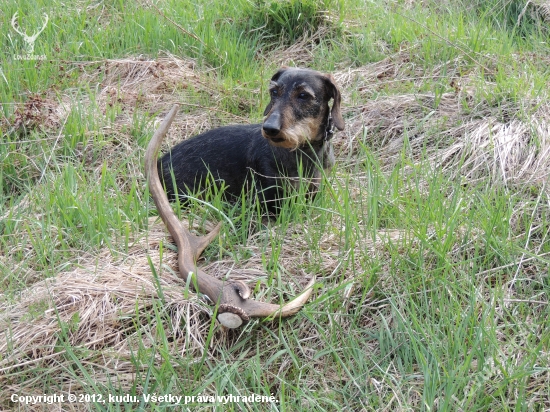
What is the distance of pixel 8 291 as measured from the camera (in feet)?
10.1

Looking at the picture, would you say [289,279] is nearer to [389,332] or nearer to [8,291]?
[389,332]

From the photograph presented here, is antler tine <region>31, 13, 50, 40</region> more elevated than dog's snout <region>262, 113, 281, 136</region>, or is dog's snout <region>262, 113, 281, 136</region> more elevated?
dog's snout <region>262, 113, 281, 136</region>

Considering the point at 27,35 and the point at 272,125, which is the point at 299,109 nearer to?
the point at 272,125

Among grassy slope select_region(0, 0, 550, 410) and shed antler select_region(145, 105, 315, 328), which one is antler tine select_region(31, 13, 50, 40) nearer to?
grassy slope select_region(0, 0, 550, 410)

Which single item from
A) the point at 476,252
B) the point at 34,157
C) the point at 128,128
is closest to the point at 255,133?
the point at 128,128

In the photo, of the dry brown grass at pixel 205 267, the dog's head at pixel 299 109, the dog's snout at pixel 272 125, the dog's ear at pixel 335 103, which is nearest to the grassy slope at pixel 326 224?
the dry brown grass at pixel 205 267

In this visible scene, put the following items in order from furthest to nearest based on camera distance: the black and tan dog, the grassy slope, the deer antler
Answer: the deer antler
the black and tan dog
the grassy slope

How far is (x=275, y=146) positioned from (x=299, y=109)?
12.0 inches

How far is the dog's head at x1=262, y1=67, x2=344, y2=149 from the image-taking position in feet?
12.7

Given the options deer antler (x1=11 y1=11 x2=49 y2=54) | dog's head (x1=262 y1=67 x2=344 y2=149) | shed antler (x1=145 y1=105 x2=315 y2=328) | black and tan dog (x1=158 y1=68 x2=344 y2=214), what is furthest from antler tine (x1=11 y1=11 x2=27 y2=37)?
shed antler (x1=145 y1=105 x2=315 y2=328)

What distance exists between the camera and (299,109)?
4051 millimetres

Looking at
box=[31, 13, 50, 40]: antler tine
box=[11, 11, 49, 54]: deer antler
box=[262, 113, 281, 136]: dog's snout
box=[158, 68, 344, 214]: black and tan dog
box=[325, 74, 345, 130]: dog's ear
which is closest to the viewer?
box=[262, 113, 281, 136]: dog's snout

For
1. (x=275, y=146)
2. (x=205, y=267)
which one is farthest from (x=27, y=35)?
(x=205, y=267)

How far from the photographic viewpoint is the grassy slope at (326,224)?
2.61 m
